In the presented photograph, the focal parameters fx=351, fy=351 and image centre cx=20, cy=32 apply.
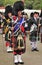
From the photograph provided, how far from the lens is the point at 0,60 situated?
453 inches

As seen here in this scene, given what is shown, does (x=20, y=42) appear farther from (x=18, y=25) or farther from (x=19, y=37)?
(x=18, y=25)

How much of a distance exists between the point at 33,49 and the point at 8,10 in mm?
1842

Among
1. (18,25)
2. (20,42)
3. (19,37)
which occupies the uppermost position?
(18,25)

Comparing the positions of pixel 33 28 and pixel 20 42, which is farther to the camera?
pixel 33 28

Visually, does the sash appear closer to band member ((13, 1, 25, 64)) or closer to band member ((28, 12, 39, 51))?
band member ((13, 1, 25, 64))

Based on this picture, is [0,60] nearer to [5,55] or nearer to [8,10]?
[5,55]

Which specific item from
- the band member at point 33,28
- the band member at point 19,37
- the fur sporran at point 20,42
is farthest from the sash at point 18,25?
the band member at point 33,28

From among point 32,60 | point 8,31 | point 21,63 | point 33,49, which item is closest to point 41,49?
point 33,49

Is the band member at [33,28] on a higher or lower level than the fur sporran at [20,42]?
higher

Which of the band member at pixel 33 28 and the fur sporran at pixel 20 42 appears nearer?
the fur sporran at pixel 20 42

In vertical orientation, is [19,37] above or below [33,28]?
below

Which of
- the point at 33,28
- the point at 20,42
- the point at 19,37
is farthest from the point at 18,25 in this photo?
the point at 33,28

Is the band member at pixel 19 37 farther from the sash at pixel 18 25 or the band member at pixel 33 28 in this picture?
the band member at pixel 33 28

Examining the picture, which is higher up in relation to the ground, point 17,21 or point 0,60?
point 17,21
